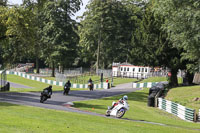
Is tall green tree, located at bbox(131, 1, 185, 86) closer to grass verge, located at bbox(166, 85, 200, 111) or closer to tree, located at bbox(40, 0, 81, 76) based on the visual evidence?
grass verge, located at bbox(166, 85, 200, 111)

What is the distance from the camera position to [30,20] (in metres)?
32.9

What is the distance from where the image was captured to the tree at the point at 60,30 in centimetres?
6781

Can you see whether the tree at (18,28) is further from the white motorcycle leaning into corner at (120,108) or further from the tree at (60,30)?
the tree at (60,30)

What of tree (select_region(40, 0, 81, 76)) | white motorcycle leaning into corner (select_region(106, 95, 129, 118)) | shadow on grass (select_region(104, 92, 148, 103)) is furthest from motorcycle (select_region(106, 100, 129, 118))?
tree (select_region(40, 0, 81, 76))

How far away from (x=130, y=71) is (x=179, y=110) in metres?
44.7

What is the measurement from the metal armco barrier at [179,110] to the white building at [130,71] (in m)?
36.2

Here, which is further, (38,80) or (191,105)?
(38,80)

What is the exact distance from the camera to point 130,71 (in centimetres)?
6981

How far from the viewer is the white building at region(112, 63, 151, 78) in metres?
66.6

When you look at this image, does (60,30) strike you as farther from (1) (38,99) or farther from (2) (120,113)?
(2) (120,113)

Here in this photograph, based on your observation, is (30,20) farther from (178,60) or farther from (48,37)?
(48,37)

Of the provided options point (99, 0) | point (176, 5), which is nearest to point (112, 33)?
point (99, 0)

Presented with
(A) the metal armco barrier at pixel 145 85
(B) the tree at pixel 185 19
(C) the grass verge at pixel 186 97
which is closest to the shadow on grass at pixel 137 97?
(C) the grass verge at pixel 186 97

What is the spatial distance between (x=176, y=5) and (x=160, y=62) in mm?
17232
